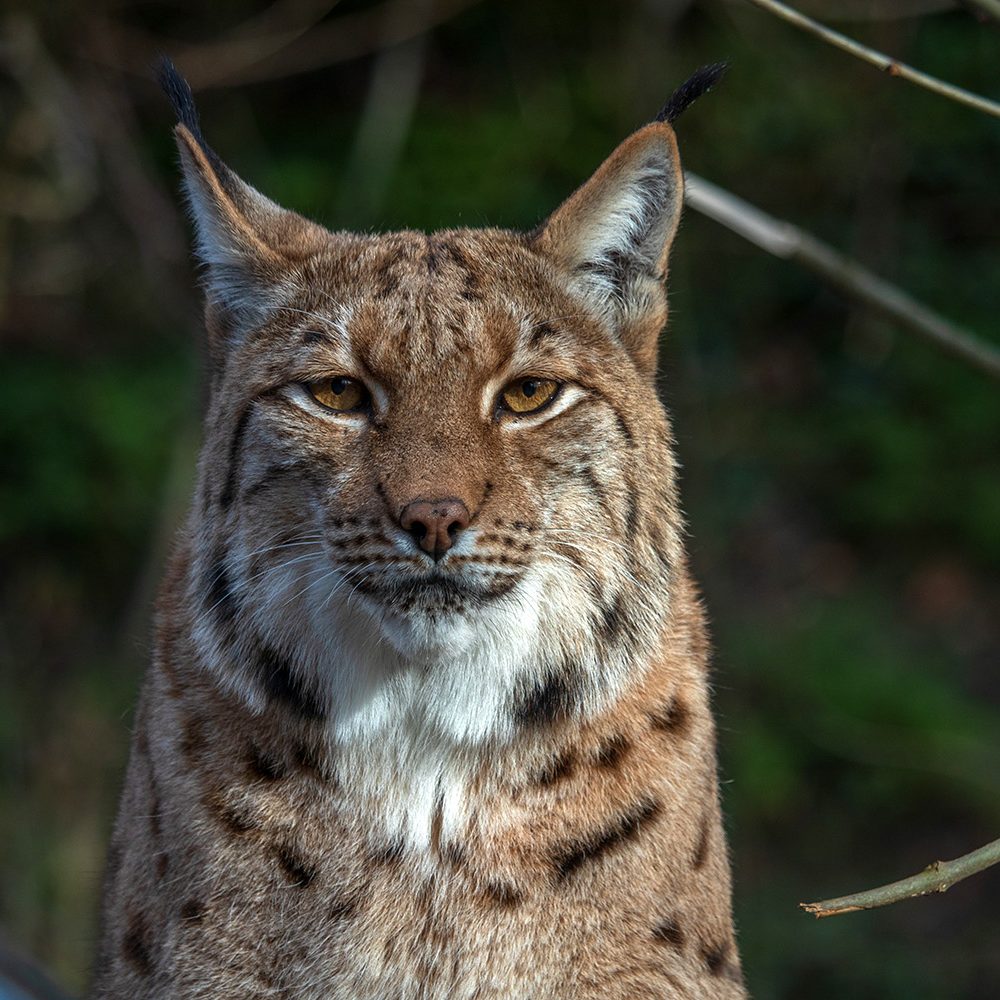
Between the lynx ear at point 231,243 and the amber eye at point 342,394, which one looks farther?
the lynx ear at point 231,243

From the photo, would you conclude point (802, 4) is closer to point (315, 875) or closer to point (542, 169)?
point (542, 169)

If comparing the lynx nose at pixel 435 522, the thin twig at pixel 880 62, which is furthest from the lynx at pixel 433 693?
the thin twig at pixel 880 62

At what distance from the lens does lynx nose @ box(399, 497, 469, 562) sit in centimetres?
312

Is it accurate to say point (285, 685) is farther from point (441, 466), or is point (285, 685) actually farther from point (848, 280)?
point (848, 280)

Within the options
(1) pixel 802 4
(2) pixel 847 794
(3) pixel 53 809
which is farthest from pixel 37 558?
(1) pixel 802 4

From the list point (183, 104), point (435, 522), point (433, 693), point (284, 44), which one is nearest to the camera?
point (435, 522)

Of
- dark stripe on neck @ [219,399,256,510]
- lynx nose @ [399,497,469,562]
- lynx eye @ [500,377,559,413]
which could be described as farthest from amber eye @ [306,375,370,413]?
lynx nose @ [399,497,469,562]

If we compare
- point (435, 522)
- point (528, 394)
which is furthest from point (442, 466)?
point (528, 394)

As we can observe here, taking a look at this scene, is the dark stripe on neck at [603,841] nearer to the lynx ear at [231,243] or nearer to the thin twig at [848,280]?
the thin twig at [848,280]

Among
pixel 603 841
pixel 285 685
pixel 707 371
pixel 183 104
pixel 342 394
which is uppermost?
pixel 183 104

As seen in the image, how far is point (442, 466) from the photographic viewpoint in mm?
3227

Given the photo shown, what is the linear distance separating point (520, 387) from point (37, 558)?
7503 mm

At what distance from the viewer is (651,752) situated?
3.67 meters

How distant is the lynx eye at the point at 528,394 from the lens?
351 cm
